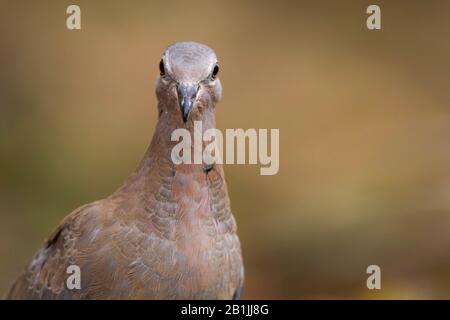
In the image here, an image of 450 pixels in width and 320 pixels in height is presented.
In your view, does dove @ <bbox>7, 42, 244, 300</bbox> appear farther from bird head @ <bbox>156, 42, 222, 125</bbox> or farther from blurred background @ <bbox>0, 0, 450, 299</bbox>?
blurred background @ <bbox>0, 0, 450, 299</bbox>

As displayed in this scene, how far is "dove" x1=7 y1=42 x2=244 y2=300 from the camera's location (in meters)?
4.64

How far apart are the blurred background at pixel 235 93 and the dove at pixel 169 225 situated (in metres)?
3.89

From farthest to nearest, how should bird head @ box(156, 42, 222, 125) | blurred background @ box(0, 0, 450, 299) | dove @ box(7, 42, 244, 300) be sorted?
blurred background @ box(0, 0, 450, 299) → dove @ box(7, 42, 244, 300) → bird head @ box(156, 42, 222, 125)

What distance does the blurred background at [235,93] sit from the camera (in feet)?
30.0

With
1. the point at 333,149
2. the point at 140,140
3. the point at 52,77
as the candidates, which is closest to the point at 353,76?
the point at 333,149

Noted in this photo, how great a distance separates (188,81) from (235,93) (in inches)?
202

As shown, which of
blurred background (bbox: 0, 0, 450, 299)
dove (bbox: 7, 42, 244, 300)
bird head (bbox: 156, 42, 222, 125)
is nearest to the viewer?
bird head (bbox: 156, 42, 222, 125)

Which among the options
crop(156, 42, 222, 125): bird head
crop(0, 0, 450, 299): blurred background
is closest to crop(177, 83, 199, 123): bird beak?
crop(156, 42, 222, 125): bird head

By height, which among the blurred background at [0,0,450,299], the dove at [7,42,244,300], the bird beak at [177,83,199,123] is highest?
the blurred background at [0,0,450,299]

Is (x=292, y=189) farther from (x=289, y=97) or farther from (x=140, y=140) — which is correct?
(x=140, y=140)

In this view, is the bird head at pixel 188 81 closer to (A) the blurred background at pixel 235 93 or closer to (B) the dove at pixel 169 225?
(B) the dove at pixel 169 225

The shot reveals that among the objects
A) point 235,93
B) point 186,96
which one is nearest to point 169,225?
point 186,96

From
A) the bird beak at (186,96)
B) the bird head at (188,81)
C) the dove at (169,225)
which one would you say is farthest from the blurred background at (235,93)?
the bird beak at (186,96)

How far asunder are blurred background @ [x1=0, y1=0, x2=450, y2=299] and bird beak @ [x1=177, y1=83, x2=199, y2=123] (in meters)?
4.28
